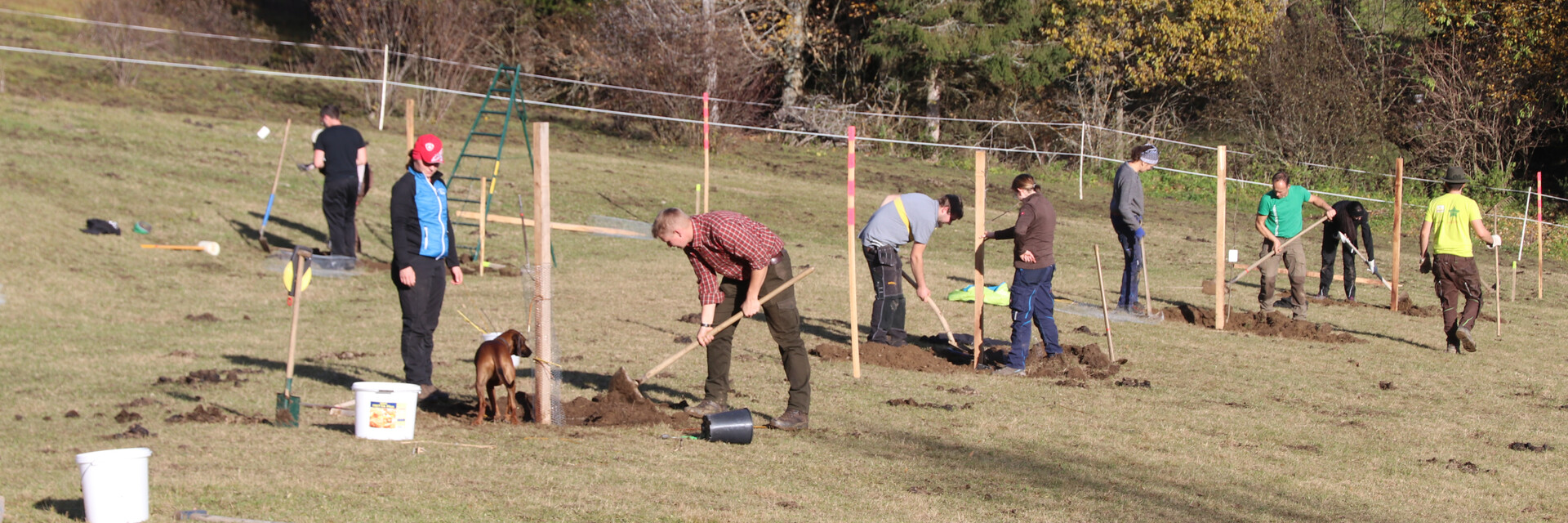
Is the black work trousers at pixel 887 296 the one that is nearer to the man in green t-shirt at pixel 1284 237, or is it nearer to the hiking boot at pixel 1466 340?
the man in green t-shirt at pixel 1284 237

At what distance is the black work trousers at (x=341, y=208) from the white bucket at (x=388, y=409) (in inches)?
A: 303

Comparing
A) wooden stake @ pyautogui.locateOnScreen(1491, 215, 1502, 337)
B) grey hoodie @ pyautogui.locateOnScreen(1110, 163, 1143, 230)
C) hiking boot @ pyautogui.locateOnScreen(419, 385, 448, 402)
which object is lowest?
hiking boot @ pyautogui.locateOnScreen(419, 385, 448, 402)

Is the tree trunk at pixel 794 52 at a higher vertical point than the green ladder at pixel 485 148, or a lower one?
higher

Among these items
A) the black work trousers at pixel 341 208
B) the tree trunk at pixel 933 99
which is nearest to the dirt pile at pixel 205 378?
the black work trousers at pixel 341 208

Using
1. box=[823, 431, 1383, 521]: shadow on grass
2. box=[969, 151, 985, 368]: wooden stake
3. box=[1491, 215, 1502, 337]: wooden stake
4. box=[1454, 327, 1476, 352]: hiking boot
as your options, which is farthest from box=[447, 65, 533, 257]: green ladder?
box=[1491, 215, 1502, 337]: wooden stake

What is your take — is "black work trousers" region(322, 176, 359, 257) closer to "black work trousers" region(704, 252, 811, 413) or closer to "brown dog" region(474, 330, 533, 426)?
"brown dog" region(474, 330, 533, 426)

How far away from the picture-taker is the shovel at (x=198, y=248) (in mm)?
14055

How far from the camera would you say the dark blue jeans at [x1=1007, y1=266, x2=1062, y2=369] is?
970 cm

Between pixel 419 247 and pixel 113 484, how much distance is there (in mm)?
3134

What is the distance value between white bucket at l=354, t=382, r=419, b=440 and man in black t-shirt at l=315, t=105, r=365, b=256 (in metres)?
7.73

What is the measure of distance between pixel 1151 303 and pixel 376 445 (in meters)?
9.76

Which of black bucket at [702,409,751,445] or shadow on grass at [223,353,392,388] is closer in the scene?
black bucket at [702,409,751,445]

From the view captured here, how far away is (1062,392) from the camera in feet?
30.0

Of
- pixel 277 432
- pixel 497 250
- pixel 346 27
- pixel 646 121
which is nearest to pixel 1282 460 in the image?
pixel 277 432
